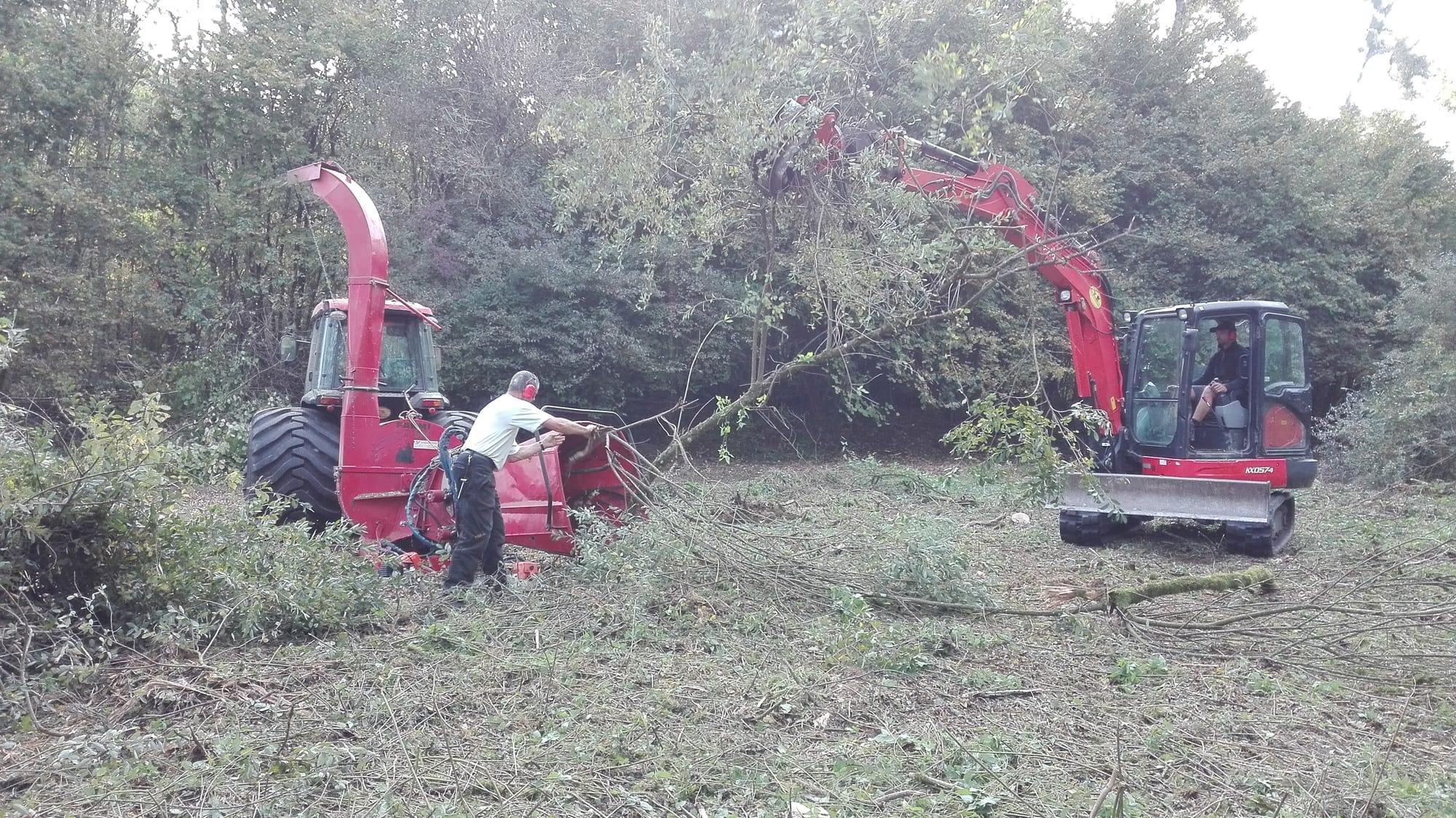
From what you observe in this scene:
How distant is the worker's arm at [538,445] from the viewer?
693 cm

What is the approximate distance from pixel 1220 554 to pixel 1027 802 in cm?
591

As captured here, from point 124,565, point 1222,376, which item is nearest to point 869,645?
point 124,565

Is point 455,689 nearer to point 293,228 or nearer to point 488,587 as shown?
point 488,587

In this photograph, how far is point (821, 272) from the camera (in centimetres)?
924

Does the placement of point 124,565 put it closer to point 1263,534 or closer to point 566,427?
point 566,427

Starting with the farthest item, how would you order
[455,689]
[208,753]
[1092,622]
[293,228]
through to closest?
1. [293,228]
2. [1092,622]
3. [455,689]
4. [208,753]

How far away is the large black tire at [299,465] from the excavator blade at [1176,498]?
5625 mm

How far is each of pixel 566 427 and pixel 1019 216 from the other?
4684mm

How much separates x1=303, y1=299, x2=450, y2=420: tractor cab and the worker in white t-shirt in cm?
152

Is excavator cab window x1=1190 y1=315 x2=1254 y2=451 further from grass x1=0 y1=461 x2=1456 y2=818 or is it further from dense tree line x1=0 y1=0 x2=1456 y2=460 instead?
dense tree line x1=0 y1=0 x2=1456 y2=460

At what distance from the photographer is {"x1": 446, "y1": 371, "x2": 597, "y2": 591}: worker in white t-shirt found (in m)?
6.61

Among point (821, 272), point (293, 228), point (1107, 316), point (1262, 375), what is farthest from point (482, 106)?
point (1262, 375)

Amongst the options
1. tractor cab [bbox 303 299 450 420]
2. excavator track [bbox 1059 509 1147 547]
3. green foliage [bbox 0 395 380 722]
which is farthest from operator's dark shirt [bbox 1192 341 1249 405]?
green foliage [bbox 0 395 380 722]

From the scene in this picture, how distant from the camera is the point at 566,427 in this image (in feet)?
Result: 22.7
